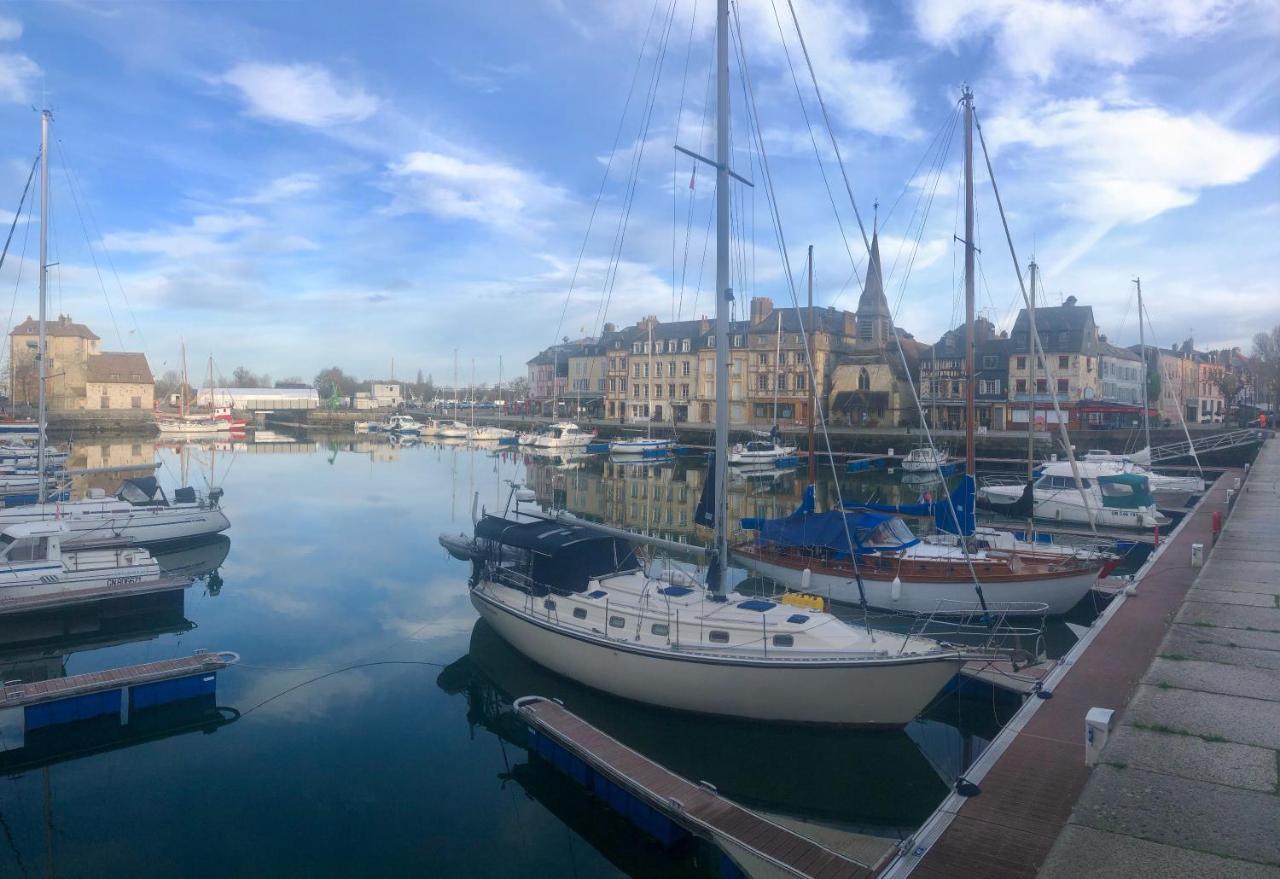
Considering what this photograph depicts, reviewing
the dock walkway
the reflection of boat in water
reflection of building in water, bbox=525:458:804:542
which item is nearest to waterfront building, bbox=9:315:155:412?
reflection of building in water, bbox=525:458:804:542

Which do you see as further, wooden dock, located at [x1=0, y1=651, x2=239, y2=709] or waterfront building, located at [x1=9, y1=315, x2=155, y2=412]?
waterfront building, located at [x1=9, y1=315, x2=155, y2=412]

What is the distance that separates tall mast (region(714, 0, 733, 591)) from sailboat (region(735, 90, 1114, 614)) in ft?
10.7

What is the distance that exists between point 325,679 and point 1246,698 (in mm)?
15431

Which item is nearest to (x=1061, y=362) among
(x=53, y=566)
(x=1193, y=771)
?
(x=1193, y=771)

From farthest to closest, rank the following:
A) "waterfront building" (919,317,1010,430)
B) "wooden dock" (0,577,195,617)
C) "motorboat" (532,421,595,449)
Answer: "motorboat" (532,421,595,449)
"waterfront building" (919,317,1010,430)
"wooden dock" (0,577,195,617)

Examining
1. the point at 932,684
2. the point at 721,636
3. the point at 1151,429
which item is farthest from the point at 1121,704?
the point at 1151,429

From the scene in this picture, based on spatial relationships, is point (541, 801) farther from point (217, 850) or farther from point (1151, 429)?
point (1151, 429)

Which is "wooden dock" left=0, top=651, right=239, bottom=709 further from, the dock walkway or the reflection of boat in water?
the dock walkway

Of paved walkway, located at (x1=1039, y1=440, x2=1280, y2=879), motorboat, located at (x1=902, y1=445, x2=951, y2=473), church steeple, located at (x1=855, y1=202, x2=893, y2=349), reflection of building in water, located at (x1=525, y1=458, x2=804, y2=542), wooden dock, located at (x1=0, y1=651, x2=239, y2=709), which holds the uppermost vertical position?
church steeple, located at (x1=855, y1=202, x2=893, y2=349)

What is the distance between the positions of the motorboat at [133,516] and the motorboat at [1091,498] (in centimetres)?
2801

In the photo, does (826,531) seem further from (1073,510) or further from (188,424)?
(188,424)

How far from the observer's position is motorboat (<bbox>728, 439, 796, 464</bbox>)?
5725 centimetres

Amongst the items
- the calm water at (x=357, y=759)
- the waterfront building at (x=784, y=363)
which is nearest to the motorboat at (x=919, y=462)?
the waterfront building at (x=784, y=363)

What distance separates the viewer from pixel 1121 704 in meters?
10.7
